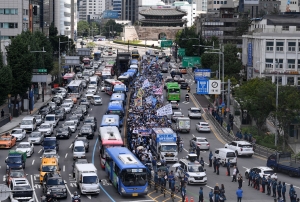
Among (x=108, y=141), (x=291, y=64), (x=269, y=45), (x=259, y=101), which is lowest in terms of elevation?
(x=108, y=141)

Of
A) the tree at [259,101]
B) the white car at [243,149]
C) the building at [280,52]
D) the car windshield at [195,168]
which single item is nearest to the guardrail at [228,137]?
the white car at [243,149]

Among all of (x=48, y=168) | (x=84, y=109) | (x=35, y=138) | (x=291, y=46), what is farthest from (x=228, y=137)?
(x=291, y=46)

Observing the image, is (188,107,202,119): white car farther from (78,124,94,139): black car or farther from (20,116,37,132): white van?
(20,116,37,132): white van

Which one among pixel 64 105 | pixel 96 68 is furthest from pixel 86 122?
pixel 96 68

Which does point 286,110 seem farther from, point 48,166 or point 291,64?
point 291,64

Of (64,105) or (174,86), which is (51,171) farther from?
(174,86)

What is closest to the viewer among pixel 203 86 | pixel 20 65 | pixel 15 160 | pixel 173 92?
pixel 15 160
